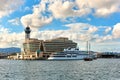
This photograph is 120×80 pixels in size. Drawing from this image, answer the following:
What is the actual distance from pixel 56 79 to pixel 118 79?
11812 mm

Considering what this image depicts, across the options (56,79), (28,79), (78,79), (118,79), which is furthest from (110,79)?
(28,79)

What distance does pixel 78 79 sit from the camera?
212 feet

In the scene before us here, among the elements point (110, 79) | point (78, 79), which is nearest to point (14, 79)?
point (78, 79)

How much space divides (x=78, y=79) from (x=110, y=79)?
6.17 meters

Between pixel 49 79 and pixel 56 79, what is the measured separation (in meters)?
1.36

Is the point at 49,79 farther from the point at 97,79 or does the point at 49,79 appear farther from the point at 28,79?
the point at 97,79

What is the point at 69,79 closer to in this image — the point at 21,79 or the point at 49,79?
the point at 49,79

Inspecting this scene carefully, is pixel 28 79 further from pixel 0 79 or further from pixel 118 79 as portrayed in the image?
pixel 118 79

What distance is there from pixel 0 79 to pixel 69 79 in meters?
13.8

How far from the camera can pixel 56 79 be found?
211 feet

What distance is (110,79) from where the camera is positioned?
64.4m

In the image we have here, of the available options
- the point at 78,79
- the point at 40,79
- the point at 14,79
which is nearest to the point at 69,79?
the point at 78,79

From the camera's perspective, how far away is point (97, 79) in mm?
64125

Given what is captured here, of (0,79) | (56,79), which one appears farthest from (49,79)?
(0,79)
